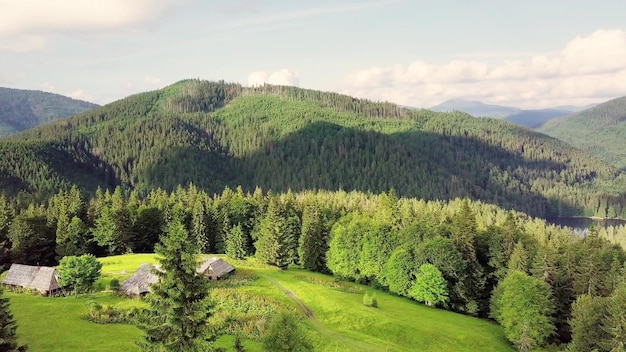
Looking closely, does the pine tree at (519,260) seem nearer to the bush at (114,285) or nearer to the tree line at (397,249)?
the tree line at (397,249)

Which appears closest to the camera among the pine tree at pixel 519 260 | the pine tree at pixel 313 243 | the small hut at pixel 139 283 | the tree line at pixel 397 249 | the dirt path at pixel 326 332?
the dirt path at pixel 326 332

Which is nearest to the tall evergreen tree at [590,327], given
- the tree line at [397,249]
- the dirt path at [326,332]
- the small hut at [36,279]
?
the tree line at [397,249]

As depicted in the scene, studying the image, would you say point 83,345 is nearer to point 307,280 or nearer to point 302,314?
point 302,314

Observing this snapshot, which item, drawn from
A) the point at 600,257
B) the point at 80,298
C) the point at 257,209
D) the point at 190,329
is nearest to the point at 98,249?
the point at 257,209

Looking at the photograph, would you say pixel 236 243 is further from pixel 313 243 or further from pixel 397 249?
pixel 397 249

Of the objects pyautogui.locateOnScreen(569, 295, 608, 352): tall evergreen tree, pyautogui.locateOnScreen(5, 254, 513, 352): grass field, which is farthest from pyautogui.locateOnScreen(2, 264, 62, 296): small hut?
pyautogui.locateOnScreen(569, 295, 608, 352): tall evergreen tree
